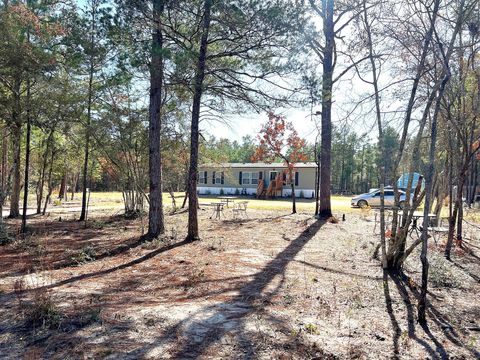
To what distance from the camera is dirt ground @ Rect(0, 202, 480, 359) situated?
3033mm

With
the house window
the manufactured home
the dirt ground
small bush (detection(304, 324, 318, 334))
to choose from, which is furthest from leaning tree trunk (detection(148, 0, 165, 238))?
the house window

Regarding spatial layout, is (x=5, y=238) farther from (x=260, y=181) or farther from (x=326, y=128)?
(x=260, y=181)

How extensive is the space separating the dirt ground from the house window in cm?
2238

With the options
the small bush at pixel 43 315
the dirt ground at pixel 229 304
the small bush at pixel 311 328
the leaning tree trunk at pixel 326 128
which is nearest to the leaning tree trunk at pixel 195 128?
the dirt ground at pixel 229 304

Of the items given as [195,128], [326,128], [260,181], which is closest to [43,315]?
[195,128]

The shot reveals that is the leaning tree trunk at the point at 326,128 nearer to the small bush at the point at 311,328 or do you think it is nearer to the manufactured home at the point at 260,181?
the small bush at the point at 311,328

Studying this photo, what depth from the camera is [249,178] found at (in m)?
30.6

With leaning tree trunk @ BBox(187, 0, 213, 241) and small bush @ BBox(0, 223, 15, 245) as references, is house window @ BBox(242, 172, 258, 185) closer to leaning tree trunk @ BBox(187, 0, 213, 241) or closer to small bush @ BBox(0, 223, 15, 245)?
leaning tree trunk @ BBox(187, 0, 213, 241)

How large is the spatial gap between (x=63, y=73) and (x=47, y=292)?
772cm

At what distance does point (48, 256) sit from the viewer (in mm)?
6949

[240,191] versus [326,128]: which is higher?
[326,128]

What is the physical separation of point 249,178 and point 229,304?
26583 mm

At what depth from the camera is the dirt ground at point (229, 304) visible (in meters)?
3.03

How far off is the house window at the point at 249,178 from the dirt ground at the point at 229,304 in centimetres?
2238
